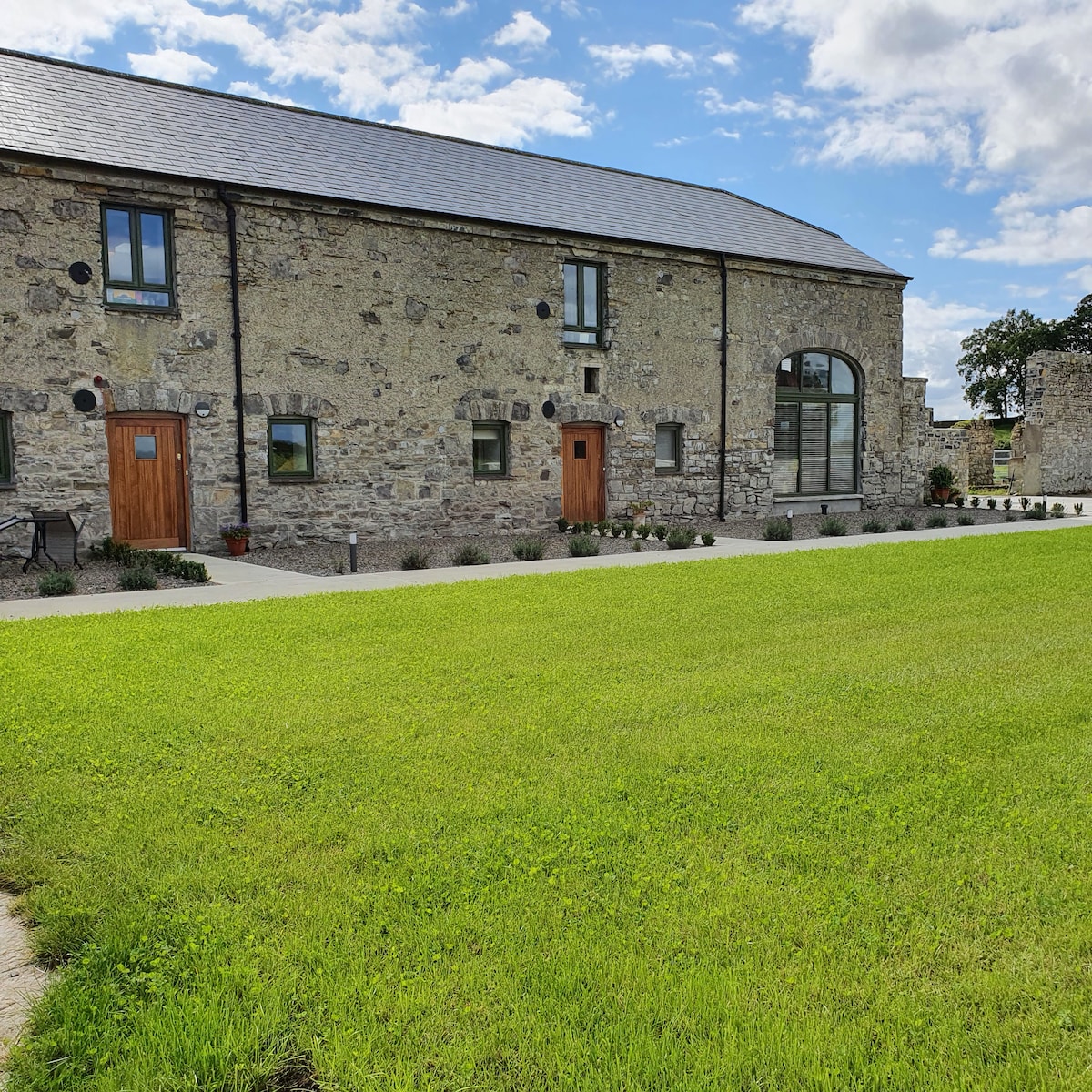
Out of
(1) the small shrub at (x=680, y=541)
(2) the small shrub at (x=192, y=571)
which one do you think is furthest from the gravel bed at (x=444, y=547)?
(2) the small shrub at (x=192, y=571)

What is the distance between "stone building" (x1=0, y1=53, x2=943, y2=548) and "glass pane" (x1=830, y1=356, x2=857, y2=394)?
0.05 metres

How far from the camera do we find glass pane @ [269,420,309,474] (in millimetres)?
15891

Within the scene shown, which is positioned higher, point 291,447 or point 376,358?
point 376,358

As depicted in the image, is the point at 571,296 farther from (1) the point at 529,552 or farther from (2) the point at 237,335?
(1) the point at 529,552

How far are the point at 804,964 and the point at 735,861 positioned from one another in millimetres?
671

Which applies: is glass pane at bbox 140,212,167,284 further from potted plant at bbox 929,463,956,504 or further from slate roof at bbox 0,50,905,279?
potted plant at bbox 929,463,956,504

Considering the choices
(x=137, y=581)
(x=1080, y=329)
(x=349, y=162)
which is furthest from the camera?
(x=1080, y=329)

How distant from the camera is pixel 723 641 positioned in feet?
24.1

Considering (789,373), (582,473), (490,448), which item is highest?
(789,373)

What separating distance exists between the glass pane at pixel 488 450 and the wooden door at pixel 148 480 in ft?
17.9

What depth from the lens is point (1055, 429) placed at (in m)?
30.2

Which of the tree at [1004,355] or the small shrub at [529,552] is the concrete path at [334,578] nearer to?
the small shrub at [529,552]

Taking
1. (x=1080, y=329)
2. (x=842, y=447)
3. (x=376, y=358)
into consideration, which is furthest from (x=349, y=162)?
A: (x=1080, y=329)

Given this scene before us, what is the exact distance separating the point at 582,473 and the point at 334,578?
28.3 ft
